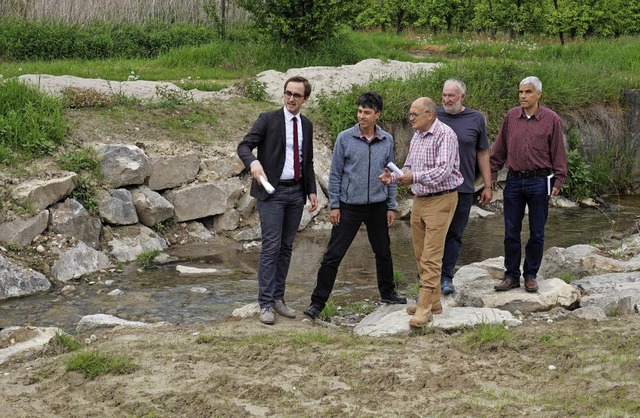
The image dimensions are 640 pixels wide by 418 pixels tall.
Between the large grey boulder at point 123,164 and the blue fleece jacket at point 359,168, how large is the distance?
4.80 metres

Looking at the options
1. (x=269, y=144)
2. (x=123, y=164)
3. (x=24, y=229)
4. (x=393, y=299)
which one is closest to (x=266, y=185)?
(x=269, y=144)

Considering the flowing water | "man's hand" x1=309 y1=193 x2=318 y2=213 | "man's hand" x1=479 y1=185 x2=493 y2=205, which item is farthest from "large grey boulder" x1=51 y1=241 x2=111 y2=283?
"man's hand" x1=479 y1=185 x2=493 y2=205

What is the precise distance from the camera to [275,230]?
24.5ft

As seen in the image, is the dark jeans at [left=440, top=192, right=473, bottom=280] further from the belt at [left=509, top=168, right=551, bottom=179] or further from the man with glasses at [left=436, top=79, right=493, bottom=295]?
the belt at [left=509, top=168, right=551, bottom=179]

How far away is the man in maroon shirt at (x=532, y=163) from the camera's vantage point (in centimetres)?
769

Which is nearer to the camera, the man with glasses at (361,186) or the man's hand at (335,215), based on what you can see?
the man with glasses at (361,186)

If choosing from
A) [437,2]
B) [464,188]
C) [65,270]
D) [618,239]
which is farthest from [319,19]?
[437,2]

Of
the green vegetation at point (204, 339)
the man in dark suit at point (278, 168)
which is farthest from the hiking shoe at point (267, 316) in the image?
the green vegetation at point (204, 339)

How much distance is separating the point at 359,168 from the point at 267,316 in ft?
4.93

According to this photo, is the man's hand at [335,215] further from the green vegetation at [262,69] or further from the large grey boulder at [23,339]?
the green vegetation at [262,69]

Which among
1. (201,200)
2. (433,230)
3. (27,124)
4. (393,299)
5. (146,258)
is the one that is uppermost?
(433,230)

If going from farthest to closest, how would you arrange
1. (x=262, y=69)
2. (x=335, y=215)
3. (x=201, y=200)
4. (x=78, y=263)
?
(x=262, y=69) < (x=201, y=200) < (x=78, y=263) < (x=335, y=215)

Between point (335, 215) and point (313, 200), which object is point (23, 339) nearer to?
point (313, 200)

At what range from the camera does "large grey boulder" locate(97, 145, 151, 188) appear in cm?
1149
